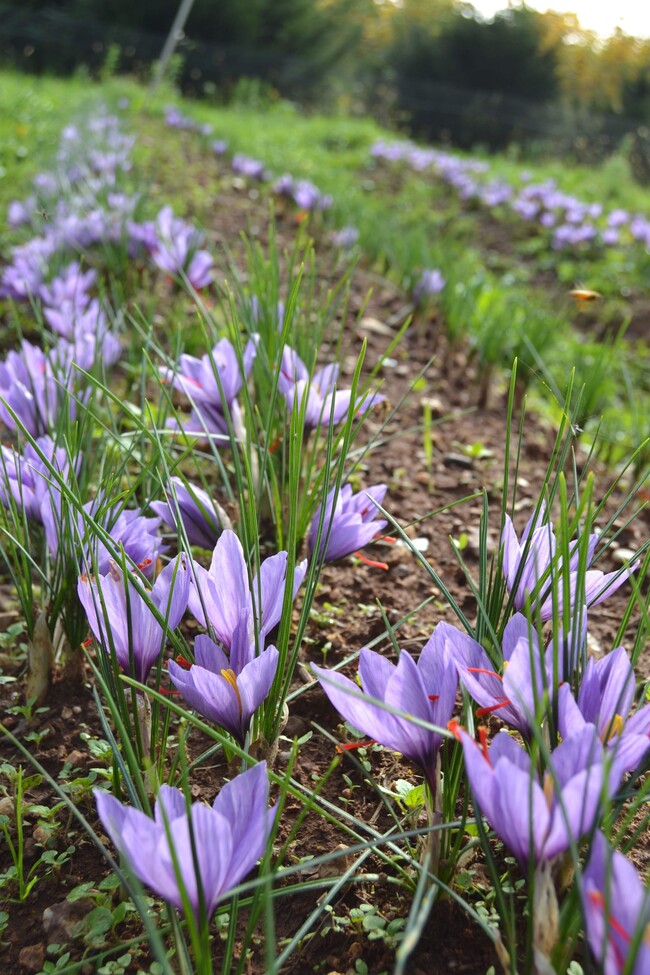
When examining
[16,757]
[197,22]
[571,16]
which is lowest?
[16,757]

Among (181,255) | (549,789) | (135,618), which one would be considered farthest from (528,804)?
(181,255)

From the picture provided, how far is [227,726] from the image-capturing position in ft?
2.42

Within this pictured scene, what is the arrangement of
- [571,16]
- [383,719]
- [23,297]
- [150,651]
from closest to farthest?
[383,719]
[150,651]
[23,297]
[571,16]

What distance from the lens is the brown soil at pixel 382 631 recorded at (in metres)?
0.77

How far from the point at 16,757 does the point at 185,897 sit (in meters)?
0.54

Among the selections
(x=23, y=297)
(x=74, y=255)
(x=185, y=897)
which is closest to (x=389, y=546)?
(x=185, y=897)

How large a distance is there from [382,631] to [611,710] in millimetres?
590

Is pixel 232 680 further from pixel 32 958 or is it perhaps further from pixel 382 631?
pixel 382 631

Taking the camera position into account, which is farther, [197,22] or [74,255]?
[197,22]

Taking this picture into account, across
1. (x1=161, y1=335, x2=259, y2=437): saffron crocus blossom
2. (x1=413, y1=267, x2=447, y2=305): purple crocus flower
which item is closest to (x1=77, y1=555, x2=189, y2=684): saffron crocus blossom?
(x1=161, y1=335, x2=259, y2=437): saffron crocus blossom

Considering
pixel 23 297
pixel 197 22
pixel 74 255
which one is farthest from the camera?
pixel 197 22

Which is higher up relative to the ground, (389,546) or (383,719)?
(383,719)

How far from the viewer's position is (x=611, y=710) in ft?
2.25

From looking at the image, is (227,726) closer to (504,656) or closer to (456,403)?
(504,656)
